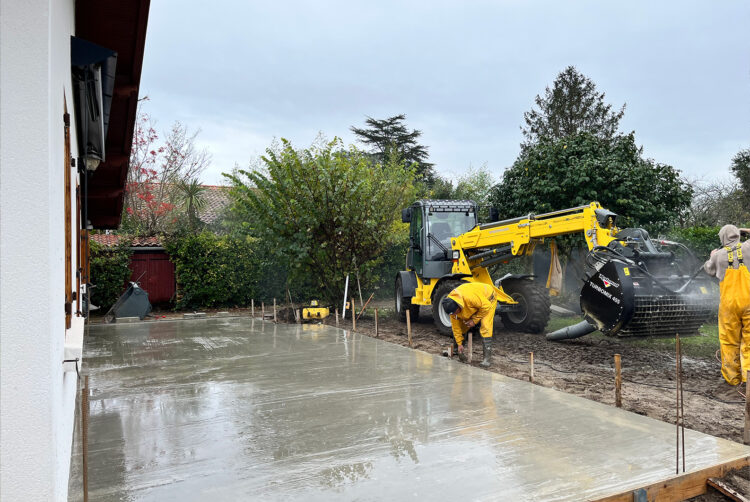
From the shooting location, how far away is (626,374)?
262 inches

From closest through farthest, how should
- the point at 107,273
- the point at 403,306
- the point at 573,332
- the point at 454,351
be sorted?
the point at 454,351 → the point at 573,332 → the point at 403,306 → the point at 107,273

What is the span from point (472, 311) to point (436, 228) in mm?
3715

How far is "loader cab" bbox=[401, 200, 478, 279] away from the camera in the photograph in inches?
430

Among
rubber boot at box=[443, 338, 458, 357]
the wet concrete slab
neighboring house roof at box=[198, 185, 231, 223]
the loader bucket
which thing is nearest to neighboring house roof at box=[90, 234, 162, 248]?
neighboring house roof at box=[198, 185, 231, 223]

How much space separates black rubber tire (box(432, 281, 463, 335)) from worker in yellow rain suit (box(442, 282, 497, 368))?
2189mm

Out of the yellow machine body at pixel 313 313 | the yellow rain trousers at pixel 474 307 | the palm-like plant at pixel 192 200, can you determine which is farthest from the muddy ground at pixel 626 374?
the palm-like plant at pixel 192 200

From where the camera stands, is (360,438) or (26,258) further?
(360,438)

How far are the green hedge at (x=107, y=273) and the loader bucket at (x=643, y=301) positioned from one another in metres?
13.4

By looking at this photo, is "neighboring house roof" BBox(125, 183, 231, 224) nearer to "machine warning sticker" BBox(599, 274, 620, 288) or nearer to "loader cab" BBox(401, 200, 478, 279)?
"loader cab" BBox(401, 200, 478, 279)

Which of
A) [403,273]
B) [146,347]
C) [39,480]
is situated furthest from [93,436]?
[403,273]

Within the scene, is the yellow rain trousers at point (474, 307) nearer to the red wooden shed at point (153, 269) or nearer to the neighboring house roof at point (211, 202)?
the red wooden shed at point (153, 269)

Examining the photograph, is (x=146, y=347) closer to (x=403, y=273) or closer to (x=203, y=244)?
(x=403, y=273)

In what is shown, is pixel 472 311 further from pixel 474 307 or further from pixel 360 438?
pixel 360 438

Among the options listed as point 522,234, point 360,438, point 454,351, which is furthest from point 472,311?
point 360,438
